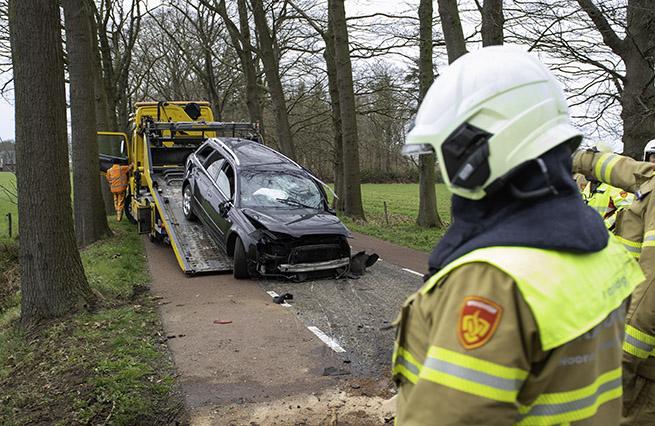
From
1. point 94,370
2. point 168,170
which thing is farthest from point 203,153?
point 94,370

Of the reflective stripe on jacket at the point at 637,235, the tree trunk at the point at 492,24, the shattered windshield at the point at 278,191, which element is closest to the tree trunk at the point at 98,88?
the shattered windshield at the point at 278,191

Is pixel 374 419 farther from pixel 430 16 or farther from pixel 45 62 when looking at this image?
pixel 430 16

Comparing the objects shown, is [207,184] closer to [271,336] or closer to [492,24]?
[271,336]

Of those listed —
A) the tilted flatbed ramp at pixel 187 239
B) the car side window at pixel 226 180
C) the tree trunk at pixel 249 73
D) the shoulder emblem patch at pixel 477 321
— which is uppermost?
the tree trunk at pixel 249 73

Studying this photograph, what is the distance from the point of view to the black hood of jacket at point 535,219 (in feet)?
4.30

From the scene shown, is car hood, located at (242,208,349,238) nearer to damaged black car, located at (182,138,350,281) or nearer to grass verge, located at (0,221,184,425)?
damaged black car, located at (182,138,350,281)

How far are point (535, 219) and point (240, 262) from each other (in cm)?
719

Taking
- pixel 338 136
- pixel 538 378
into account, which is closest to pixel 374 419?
pixel 538 378

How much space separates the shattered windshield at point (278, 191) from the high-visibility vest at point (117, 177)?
6884mm

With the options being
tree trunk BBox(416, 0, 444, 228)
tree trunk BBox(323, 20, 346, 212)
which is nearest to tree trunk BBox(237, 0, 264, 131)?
tree trunk BBox(323, 20, 346, 212)

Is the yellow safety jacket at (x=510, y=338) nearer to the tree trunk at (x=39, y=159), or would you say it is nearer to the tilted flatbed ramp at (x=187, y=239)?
the tree trunk at (x=39, y=159)

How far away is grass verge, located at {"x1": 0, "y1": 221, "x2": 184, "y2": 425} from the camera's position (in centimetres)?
391

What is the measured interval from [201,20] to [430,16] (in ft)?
45.9

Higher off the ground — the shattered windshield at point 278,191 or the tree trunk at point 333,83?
the tree trunk at point 333,83
